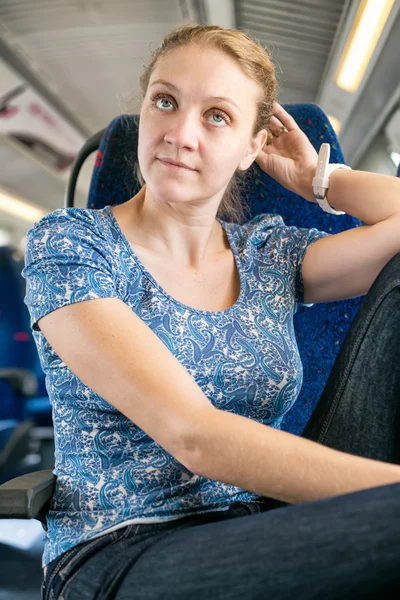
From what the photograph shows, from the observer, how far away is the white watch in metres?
→ 1.55

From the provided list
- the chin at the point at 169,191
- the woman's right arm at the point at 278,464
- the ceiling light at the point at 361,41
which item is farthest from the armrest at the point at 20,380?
the ceiling light at the point at 361,41

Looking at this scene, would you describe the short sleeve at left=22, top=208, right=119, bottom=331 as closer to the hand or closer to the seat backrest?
the seat backrest

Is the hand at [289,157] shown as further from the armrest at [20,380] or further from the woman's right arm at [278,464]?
the armrest at [20,380]

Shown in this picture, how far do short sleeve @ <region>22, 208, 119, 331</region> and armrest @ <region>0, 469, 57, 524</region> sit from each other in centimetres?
27

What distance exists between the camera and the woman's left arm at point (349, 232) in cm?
143

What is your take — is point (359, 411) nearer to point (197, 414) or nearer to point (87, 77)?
point (197, 414)

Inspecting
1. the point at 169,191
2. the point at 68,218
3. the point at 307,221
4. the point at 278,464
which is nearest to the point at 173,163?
the point at 169,191

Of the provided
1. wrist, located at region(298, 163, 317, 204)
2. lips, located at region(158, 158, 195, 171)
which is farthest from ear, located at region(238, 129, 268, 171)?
lips, located at region(158, 158, 195, 171)

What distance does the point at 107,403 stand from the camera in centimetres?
120

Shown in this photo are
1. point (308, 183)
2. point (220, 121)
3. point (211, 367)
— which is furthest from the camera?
point (308, 183)

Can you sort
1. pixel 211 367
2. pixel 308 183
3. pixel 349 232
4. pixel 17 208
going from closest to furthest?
pixel 211 367 < pixel 349 232 < pixel 308 183 < pixel 17 208

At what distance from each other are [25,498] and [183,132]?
0.72 metres

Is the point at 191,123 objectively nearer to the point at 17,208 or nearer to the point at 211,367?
Result: the point at 211,367

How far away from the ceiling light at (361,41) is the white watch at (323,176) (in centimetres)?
269
